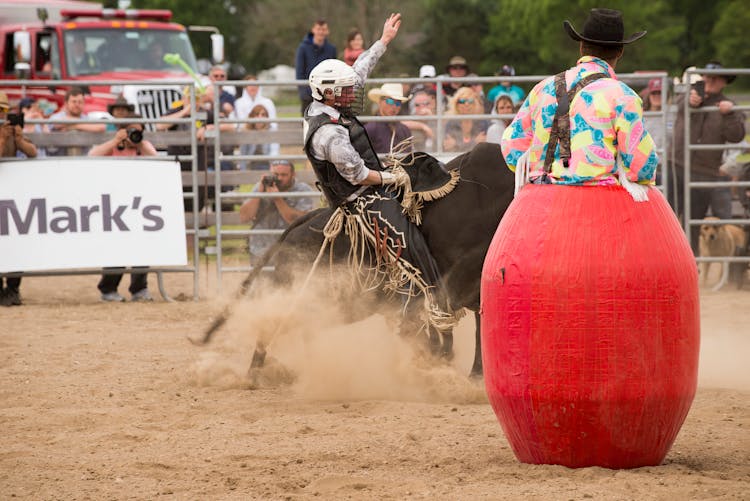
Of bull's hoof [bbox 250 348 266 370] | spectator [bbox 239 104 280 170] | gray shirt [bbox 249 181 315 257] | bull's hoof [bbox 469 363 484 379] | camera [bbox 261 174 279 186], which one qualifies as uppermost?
spectator [bbox 239 104 280 170]

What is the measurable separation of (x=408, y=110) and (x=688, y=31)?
32.2m

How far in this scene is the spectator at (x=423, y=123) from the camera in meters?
11.6

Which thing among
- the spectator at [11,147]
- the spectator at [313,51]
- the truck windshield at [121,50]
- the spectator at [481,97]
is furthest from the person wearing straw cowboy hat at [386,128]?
the truck windshield at [121,50]

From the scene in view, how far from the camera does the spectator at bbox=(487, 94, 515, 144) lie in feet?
37.0

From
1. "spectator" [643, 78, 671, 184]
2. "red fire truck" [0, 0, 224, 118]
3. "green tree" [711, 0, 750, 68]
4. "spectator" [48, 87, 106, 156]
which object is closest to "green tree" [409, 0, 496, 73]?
"green tree" [711, 0, 750, 68]

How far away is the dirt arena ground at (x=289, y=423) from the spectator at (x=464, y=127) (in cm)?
310

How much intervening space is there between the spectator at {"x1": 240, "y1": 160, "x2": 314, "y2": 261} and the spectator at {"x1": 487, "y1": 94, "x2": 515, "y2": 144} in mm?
1998

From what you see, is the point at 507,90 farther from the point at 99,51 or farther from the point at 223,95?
the point at 99,51

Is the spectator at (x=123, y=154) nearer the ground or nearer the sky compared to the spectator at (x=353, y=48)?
nearer the ground

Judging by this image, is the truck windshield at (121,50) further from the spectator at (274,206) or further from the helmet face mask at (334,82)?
the helmet face mask at (334,82)

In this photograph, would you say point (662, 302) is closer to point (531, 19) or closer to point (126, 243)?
point (126, 243)

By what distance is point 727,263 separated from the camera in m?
11.8

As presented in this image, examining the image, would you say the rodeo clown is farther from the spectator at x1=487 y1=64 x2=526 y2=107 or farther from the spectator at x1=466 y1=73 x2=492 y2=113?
the spectator at x1=487 y1=64 x2=526 y2=107

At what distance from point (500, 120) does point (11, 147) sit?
16.1 feet
